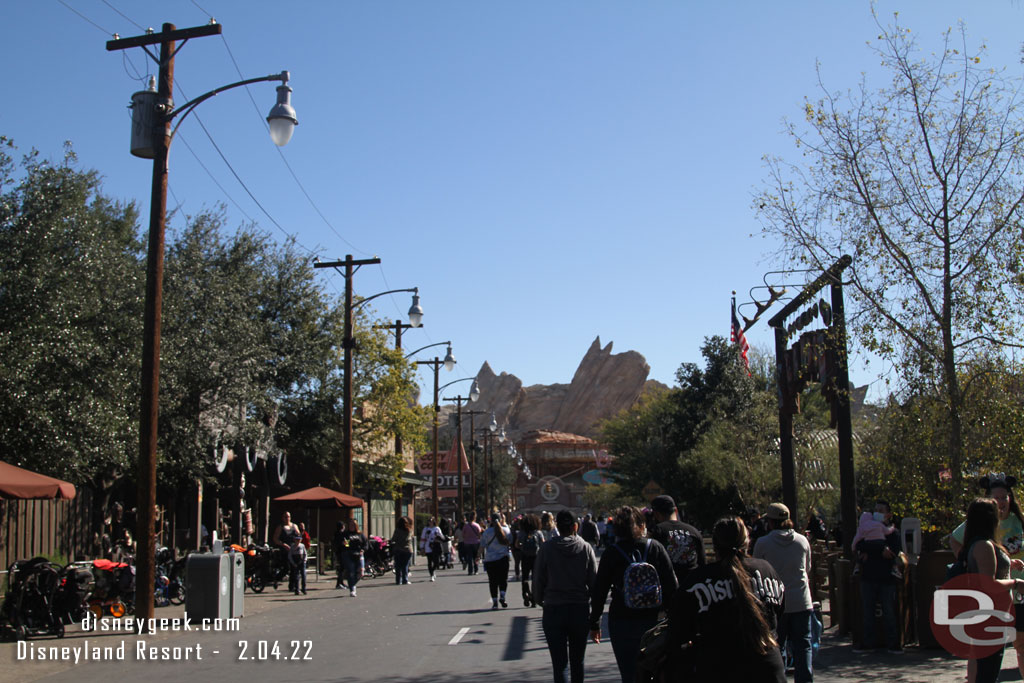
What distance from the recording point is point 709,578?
488 centimetres

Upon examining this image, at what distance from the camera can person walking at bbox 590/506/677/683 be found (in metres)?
6.95

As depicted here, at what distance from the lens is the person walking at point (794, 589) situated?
25.5ft

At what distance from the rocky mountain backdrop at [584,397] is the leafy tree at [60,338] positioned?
138 metres

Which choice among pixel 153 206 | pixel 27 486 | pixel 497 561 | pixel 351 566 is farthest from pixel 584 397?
pixel 27 486

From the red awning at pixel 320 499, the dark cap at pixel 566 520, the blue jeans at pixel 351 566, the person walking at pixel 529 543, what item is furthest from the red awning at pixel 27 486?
the red awning at pixel 320 499

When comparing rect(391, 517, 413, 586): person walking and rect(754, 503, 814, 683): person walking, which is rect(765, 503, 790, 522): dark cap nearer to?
rect(754, 503, 814, 683): person walking

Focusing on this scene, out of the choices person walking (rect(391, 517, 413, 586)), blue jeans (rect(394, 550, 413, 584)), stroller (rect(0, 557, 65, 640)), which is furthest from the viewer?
blue jeans (rect(394, 550, 413, 584))

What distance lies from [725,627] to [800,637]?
11.2ft

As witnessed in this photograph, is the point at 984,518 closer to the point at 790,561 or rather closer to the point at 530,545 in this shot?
the point at 790,561

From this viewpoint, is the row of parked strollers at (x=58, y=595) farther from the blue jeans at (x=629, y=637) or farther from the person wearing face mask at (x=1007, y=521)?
the person wearing face mask at (x=1007, y=521)

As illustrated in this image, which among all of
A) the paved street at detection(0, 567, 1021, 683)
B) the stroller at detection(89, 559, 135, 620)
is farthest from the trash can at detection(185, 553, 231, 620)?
the stroller at detection(89, 559, 135, 620)

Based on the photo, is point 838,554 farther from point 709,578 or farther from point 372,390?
point 372,390

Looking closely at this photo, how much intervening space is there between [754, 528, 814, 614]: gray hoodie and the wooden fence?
41.7 ft

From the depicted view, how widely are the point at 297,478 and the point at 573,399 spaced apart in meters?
134
